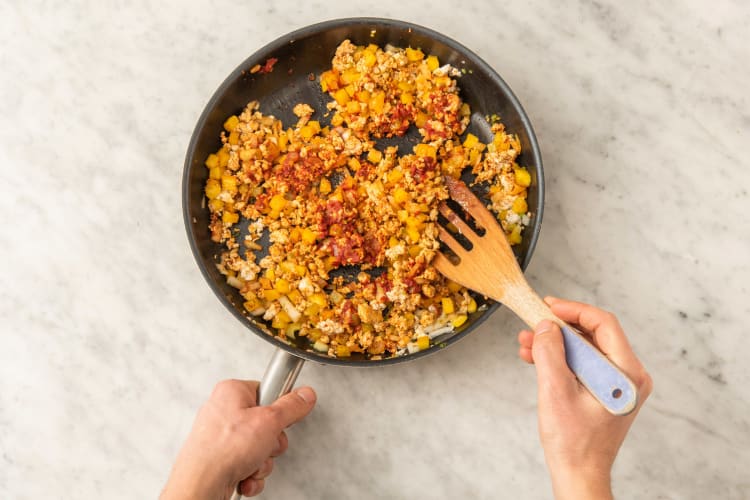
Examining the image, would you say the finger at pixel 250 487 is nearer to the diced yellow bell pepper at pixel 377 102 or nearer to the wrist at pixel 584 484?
the wrist at pixel 584 484

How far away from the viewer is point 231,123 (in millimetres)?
1354

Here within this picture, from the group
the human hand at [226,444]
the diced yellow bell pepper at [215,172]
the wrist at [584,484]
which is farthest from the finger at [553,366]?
A: the diced yellow bell pepper at [215,172]

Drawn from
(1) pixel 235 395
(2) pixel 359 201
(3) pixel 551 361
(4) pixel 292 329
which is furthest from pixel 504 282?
(1) pixel 235 395

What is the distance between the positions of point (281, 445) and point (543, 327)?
61 cm

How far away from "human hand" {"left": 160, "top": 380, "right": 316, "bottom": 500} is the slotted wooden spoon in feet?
1.45

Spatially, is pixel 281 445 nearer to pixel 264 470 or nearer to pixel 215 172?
pixel 264 470

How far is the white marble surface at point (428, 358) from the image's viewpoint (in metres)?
1.42

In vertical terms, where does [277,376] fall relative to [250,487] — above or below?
above

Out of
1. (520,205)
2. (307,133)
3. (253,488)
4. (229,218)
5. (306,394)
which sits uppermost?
(307,133)

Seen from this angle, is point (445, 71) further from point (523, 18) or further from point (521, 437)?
point (521, 437)

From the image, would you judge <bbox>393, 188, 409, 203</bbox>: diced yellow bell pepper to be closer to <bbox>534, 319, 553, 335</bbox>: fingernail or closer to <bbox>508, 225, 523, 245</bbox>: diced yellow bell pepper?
<bbox>508, 225, 523, 245</bbox>: diced yellow bell pepper

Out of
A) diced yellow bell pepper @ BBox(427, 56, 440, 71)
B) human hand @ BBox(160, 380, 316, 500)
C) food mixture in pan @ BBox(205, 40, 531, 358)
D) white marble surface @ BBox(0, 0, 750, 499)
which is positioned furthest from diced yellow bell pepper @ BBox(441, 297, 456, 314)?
diced yellow bell pepper @ BBox(427, 56, 440, 71)

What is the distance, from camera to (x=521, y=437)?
142 cm

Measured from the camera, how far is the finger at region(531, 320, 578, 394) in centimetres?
102
